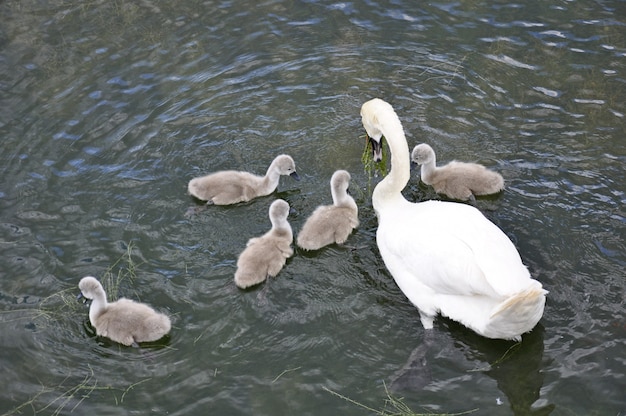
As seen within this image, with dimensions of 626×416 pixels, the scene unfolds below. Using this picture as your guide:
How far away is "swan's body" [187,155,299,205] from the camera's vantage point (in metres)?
7.87

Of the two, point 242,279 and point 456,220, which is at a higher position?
point 456,220

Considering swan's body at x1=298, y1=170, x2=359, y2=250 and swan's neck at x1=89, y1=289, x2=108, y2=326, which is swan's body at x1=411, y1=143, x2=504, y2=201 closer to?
swan's body at x1=298, y1=170, x2=359, y2=250

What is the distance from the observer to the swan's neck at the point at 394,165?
283 inches

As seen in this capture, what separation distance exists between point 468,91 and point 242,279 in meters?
3.73

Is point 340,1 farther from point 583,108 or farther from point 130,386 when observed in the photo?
point 130,386

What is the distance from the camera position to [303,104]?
30.1 ft

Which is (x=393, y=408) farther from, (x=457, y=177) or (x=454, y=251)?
(x=457, y=177)

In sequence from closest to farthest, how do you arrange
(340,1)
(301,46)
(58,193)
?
(58,193)
(301,46)
(340,1)

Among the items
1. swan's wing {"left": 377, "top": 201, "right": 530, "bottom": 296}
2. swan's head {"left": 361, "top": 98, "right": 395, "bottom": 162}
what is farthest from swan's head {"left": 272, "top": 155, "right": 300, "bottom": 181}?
swan's wing {"left": 377, "top": 201, "right": 530, "bottom": 296}

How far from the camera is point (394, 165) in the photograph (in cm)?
732

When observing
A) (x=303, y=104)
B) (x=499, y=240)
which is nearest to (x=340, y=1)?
(x=303, y=104)

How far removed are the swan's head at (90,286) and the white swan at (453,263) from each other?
92.9 inches

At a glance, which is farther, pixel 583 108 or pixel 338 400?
pixel 583 108

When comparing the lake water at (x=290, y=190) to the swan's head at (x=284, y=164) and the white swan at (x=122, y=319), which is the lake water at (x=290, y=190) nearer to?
the white swan at (x=122, y=319)
